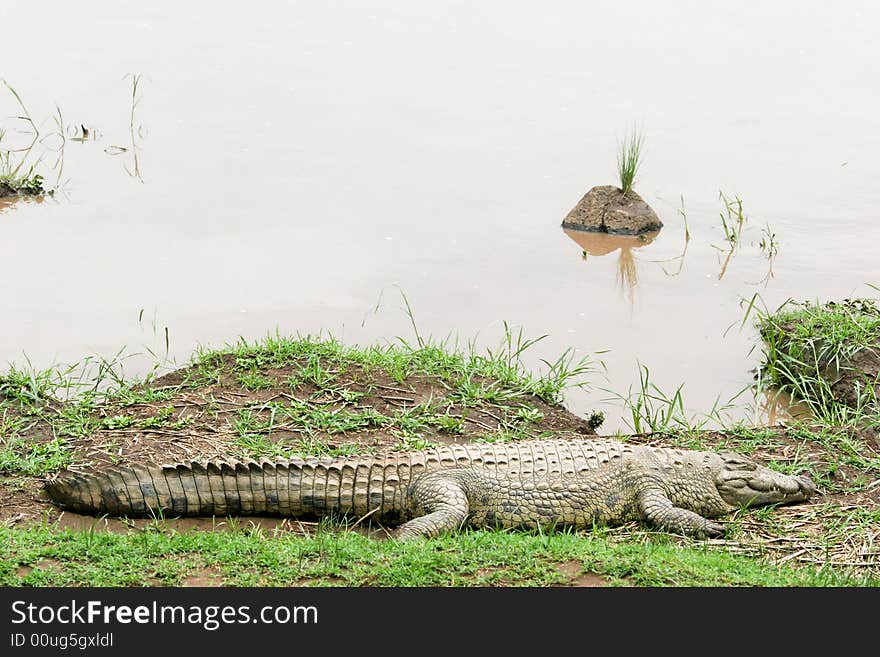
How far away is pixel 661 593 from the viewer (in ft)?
14.8

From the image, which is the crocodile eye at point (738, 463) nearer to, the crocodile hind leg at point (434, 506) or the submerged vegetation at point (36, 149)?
the crocodile hind leg at point (434, 506)

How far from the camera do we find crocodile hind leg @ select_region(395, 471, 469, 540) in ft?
18.4

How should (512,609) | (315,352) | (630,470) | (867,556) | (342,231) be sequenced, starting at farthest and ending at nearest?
1. (342,231)
2. (315,352)
3. (630,470)
4. (867,556)
5. (512,609)

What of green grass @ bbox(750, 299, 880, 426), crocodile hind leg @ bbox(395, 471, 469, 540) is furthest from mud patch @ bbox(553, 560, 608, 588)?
green grass @ bbox(750, 299, 880, 426)

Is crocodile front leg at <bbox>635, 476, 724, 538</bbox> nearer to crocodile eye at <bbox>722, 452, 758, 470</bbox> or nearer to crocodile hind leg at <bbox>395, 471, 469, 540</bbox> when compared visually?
crocodile eye at <bbox>722, 452, 758, 470</bbox>

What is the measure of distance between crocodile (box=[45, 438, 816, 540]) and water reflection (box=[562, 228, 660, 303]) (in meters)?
4.91

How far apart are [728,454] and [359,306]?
4.32 meters

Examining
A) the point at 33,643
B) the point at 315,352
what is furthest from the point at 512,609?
the point at 315,352

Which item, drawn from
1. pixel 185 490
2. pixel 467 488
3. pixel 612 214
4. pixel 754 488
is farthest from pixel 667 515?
pixel 612 214

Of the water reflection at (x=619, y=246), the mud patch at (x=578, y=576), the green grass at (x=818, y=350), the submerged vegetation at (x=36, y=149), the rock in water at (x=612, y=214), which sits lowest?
the mud patch at (x=578, y=576)

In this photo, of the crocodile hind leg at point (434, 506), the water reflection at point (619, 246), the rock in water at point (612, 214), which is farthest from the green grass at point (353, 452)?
the rock in water at point (612, 214)

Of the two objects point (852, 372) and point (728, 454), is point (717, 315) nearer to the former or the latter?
point (852, 372)

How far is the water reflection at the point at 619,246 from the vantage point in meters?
11.2

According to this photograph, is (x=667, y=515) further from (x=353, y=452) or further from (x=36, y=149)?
(x=36, y=149)
